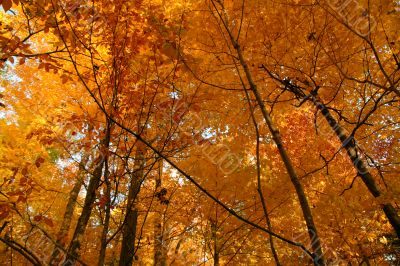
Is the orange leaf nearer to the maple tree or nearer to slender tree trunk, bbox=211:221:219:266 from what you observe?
the maple tree

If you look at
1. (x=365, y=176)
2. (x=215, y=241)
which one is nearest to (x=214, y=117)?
(x=215, y=241)

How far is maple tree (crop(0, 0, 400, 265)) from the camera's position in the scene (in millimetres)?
2758

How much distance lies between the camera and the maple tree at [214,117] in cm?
276

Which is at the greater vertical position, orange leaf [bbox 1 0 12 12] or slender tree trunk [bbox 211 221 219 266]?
orange leaf [bbox 1 0 12 12]

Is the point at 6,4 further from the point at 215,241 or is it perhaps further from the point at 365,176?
the point at 365,176

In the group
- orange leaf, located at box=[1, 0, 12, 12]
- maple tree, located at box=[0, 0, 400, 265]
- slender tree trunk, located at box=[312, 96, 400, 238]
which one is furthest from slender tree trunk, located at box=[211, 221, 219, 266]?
orange leaf, located at box=[1, 0, 12, 12]

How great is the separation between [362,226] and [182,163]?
145 inches

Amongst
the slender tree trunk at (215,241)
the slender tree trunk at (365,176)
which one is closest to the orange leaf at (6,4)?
the slender tree trunk at (365,176)

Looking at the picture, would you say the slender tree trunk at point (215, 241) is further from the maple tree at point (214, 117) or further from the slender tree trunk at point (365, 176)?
the slender tree trunk at point (365, 176)

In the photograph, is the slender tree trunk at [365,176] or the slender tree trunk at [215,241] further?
the slender tree trunk at [215,241]

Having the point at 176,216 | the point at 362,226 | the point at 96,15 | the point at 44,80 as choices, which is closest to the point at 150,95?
the point at 96,15

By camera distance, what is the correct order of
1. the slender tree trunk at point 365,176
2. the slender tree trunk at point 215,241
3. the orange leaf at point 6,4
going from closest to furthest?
1. the orange leaf at point 6,4
2. the slender tree trunk at point 365,176
3. the slender tree trunk at point 215,241

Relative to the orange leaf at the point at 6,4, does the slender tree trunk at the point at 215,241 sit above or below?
below

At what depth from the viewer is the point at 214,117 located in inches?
234
